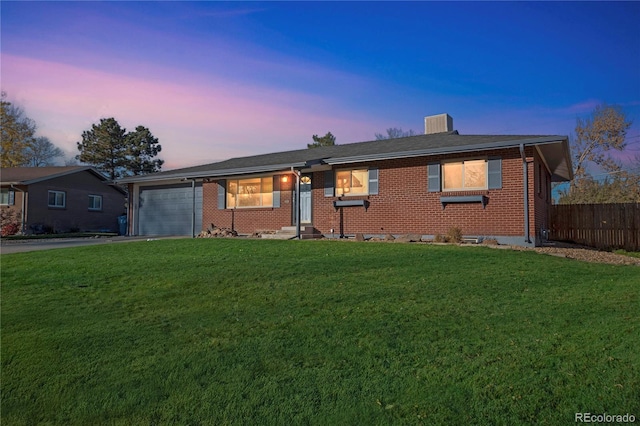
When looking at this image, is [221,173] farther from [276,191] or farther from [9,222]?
[9,222]

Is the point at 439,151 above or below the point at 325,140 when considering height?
below

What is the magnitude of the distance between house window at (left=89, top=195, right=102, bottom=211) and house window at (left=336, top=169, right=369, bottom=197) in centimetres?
2074

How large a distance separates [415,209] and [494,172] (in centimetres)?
249

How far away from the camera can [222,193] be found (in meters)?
16.7

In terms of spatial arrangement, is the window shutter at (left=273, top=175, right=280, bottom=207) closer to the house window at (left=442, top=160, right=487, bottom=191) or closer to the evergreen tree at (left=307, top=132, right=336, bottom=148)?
the house window at (left=442, top=160, right=487, bottom=191)

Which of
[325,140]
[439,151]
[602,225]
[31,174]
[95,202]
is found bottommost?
[602,225]

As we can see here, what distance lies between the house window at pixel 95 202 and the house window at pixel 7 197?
179 inches

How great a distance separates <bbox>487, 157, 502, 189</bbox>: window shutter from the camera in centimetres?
1141

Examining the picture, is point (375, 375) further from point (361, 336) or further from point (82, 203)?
point (82, 203)

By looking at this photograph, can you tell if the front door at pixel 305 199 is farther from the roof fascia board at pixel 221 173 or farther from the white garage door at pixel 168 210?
the white garage door at pixel 168 210

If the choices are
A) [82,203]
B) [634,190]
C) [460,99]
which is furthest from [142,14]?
[634,190]

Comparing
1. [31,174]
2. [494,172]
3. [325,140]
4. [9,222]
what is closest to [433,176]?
[494,172]

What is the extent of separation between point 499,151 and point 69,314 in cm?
1074

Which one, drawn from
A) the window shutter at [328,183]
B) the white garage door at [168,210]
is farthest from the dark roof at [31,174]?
the window shutter at [328,183]
